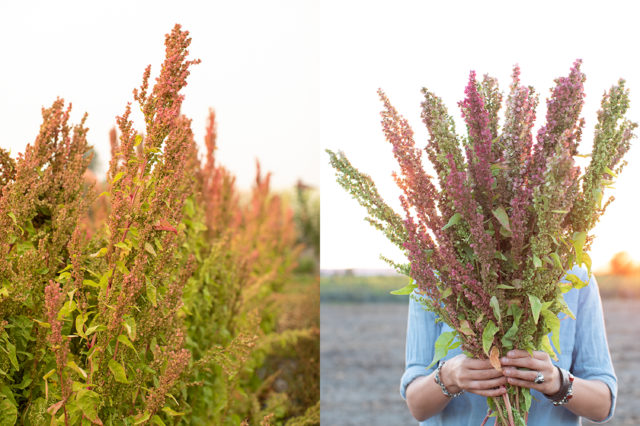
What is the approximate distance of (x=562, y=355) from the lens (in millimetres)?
1740

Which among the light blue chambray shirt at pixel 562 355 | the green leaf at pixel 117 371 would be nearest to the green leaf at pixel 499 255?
the light blue chambray shirt at pixel 562 355

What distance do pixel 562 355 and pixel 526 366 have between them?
0.49 m

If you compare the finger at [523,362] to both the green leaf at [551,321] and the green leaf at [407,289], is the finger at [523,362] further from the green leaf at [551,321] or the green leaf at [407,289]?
the green leaf at [407,289]

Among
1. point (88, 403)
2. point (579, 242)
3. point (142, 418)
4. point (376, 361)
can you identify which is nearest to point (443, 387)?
point (579, 242)

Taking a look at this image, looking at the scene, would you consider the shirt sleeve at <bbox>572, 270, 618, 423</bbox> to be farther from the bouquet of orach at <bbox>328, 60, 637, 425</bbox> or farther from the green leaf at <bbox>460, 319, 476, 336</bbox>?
the green leaf at <bbox>460, 319, 476, 336</bbox>

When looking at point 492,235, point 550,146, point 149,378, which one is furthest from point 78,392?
point 550,146

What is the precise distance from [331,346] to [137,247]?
12309 mm

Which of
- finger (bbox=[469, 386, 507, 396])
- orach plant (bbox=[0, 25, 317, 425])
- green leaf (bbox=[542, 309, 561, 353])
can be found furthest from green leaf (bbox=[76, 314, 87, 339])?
green leaf (bbox=[542, 309, 561, 353])

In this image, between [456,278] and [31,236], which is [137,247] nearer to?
[31,236]

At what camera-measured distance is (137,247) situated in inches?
53.9

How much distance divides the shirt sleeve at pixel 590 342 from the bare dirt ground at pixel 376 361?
21.4ft

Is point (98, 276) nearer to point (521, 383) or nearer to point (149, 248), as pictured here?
point (149, 248)

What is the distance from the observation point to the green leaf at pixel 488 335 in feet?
4.21

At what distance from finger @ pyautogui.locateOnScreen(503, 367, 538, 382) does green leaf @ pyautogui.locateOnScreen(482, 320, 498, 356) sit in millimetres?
80
